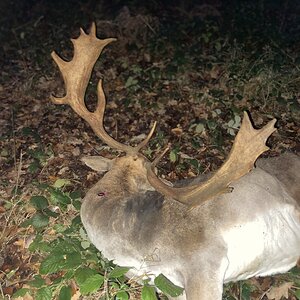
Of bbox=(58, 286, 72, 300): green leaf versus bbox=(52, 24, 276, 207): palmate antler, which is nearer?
bbox=(52, 24, 276, 207): palmate antler

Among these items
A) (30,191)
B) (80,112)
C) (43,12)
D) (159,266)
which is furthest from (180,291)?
(43,12)

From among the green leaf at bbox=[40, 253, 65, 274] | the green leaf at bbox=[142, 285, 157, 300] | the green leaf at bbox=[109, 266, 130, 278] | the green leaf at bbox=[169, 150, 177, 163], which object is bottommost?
the green leaf at bbox=[169, 150, 177, 163]

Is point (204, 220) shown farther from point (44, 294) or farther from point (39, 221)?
point (39, 221)

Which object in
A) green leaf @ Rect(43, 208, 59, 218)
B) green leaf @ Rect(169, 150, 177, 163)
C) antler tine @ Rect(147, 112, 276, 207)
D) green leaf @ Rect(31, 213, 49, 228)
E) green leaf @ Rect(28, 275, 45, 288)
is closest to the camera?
antler tine @ Rect(147, 112, 276, 207)

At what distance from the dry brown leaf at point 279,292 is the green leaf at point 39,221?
2.34 m

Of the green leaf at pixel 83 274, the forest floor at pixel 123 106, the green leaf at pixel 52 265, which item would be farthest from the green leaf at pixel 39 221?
the green leaf at pixel 83 274

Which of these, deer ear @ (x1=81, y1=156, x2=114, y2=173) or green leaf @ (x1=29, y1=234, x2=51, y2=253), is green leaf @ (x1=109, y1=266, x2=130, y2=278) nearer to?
deer ear @ (x1=81, y1=156, x2=114, y2=173)

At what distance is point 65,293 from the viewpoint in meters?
4.17

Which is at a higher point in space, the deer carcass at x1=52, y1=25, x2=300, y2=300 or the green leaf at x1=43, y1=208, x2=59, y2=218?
the deer carcass at x1=52, y1=25, x2=300, y2=300

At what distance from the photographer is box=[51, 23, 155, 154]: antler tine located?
421cm

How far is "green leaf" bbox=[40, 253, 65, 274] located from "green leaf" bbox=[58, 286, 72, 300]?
204mm

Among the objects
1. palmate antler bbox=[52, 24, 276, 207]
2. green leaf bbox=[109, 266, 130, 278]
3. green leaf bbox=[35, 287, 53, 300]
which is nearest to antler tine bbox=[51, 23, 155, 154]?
palmate antler bbox=[52, 24, 276, 207]

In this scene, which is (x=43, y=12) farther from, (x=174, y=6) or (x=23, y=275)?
(x=23, y=275)

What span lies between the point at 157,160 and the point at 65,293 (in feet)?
4.78
